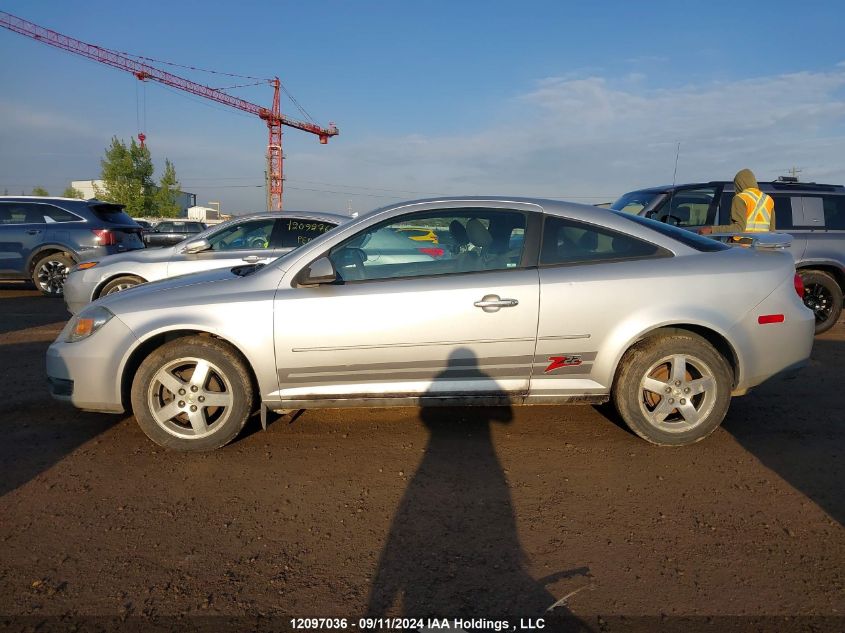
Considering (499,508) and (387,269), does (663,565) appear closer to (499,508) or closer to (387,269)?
(499,508)

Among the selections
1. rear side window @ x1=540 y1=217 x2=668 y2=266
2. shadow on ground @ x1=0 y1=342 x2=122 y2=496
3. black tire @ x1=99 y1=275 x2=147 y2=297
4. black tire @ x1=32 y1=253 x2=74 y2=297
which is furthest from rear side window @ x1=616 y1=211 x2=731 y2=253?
black tire @ x1=32 y1=253 x2=74 y2=297

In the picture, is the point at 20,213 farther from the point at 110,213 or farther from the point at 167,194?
the point at 167,194

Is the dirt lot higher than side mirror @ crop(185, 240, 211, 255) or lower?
lower

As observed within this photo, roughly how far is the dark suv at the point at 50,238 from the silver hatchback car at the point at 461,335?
7642mm

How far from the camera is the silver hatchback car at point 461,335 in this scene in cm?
373

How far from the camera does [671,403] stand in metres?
3.85

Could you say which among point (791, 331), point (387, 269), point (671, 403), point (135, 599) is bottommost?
point (135, 599)

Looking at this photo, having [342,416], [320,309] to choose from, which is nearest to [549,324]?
[320,309]

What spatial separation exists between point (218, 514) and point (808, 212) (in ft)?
26.0

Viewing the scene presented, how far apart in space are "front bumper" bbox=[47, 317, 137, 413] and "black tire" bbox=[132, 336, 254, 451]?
6.2 inches

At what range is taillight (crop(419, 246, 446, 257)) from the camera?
4.04 meters

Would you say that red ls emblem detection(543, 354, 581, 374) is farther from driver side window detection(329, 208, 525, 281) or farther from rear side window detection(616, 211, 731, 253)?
rear side window detection(616, 211, 731, 253)

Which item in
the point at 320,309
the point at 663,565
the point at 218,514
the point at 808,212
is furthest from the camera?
the point at 808,212

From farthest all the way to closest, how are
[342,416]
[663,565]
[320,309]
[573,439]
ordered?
1. [342,416]
2. [573,439]
3. [320,309]
4. [663,565]
